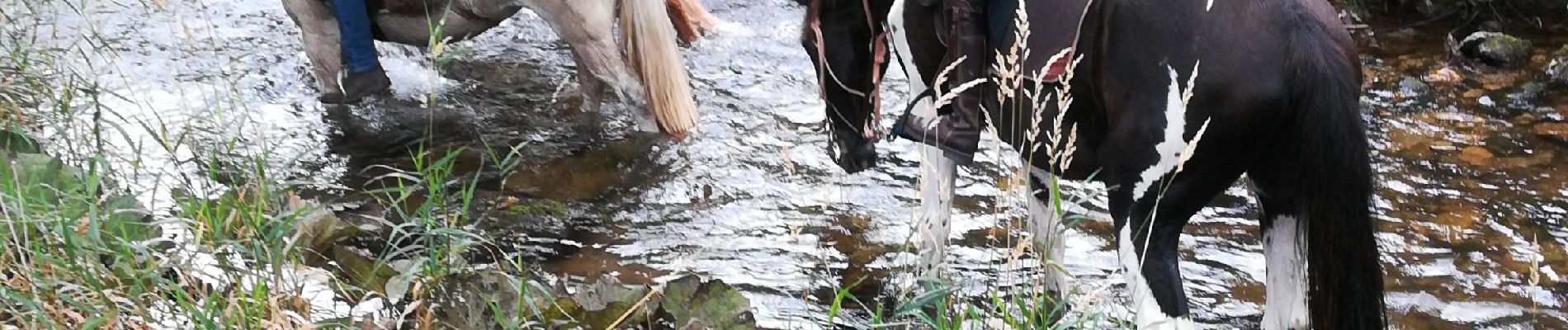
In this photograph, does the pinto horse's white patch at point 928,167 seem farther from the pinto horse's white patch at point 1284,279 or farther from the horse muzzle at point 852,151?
the pinto horse's white patch at point 1284,279

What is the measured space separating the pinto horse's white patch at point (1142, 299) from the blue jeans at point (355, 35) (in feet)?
11.0

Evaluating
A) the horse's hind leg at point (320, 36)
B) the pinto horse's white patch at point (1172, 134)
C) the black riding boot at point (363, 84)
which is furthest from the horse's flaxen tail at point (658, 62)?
the pinto horse's white patch at point (1172, 134)

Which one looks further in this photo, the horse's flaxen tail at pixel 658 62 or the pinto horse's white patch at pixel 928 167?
the horse's flaxen tail at pixel 658 62

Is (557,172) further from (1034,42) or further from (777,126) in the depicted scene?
(1034,42)

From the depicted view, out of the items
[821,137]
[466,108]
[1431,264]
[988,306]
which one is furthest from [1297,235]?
[466,108]

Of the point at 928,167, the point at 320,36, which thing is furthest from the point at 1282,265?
the point at 320,36

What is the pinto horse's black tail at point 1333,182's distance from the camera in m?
2.25

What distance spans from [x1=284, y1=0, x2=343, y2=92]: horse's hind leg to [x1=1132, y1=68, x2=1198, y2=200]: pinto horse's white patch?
3.59 meters

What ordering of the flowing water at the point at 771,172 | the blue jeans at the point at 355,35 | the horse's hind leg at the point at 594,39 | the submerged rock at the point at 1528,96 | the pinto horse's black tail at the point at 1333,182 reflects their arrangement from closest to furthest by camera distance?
1. the pinto horse's black tail at the point at 1333,182
2. the flowing water at the point at 771,172
3. the blue jeans at the point at 355,35
4. the horse's hind leg at the point at 594,39
5. the submerged rock at the point at 1528,96

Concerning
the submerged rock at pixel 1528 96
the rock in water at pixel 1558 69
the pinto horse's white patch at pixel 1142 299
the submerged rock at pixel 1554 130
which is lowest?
the pinto horse's white patch at pixel 1142 299

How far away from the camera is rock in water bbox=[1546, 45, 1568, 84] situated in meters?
5.68

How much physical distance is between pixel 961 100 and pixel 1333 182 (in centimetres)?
109

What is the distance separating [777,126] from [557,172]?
1015mm

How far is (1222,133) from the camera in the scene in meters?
2.37
